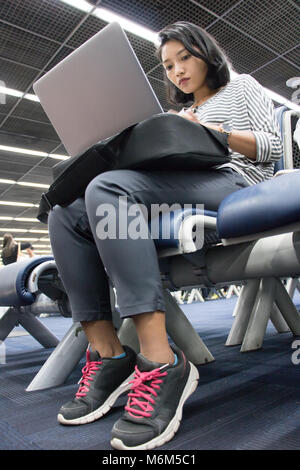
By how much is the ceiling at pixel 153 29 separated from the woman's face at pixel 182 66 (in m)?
2.66

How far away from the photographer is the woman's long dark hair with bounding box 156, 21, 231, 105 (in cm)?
89

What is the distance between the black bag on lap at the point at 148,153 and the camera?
0.65 metres

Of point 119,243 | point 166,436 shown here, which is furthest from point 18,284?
point 166,436

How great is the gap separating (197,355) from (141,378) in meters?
0.63

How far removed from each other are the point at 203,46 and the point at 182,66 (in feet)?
0.22

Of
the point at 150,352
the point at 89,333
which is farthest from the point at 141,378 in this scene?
the point at 89,333

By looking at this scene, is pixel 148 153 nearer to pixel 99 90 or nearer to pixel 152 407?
pixel 99 90

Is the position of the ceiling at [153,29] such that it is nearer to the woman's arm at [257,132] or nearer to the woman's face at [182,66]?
the woman's face at [182,66]

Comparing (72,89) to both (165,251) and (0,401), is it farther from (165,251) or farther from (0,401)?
(0,401)

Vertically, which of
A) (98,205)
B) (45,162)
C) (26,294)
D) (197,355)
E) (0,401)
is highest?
(45,162)

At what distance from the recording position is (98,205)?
2.13 ft

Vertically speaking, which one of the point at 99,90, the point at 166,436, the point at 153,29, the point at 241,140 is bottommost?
the point at 166,436

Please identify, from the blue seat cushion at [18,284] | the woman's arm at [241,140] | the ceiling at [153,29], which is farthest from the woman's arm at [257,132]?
the ceiling at [153,29]

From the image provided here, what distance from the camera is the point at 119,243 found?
0.62 metres
